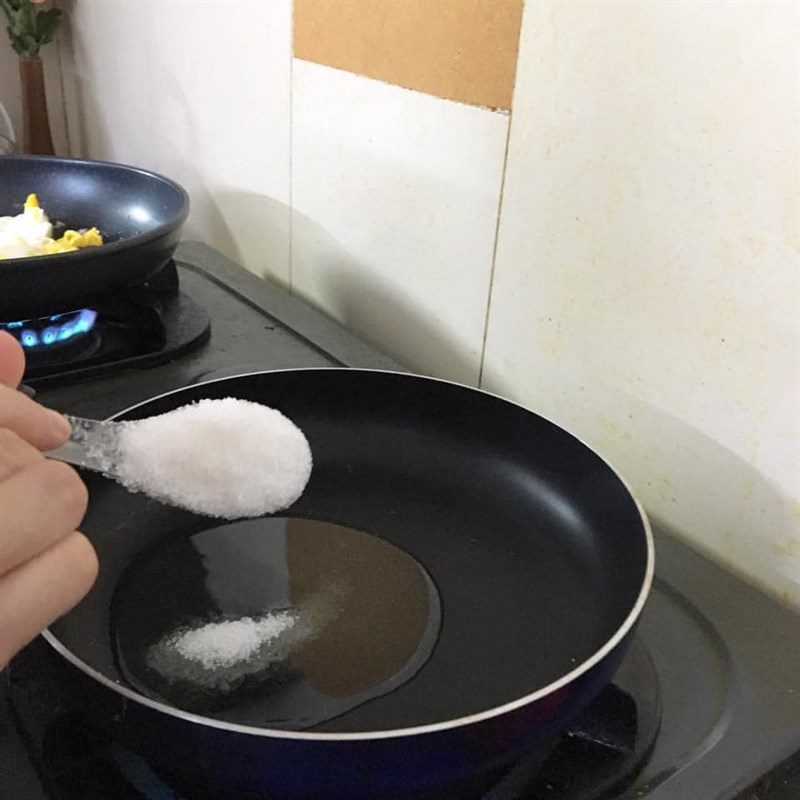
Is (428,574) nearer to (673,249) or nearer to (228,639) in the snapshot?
(228,639)

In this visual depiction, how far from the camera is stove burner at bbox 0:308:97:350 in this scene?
2.29 feet

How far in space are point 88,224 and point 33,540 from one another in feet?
2.14

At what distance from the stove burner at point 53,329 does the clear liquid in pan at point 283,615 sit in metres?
0.25

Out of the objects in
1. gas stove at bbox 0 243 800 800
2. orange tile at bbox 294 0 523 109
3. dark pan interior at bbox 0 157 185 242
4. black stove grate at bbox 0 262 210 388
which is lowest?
gas stove at bbox 0 243 800 800

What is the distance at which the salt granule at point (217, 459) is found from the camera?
0.48 m

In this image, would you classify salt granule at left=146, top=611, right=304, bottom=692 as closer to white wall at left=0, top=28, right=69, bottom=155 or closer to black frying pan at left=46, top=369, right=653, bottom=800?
black frying pan at left=46, top=369, right=653, bottom=800

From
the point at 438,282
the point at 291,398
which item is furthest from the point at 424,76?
the point at 291,398

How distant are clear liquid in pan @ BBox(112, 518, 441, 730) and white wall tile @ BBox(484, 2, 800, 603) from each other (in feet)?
0.64

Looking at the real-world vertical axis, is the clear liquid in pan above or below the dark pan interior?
below

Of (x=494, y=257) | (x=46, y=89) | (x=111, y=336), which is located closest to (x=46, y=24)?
(x=46, y=89)

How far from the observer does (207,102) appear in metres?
1.01

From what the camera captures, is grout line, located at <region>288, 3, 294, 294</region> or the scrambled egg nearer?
the scrambled egg

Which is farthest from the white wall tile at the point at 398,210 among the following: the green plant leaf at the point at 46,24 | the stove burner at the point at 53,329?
the green plant leaf at the point at 46,24

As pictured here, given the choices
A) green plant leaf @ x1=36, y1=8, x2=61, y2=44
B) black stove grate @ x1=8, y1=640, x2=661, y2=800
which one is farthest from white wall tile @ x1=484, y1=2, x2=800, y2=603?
green plant leaf @ x1=36, y1=8, x2=61, y2=44
